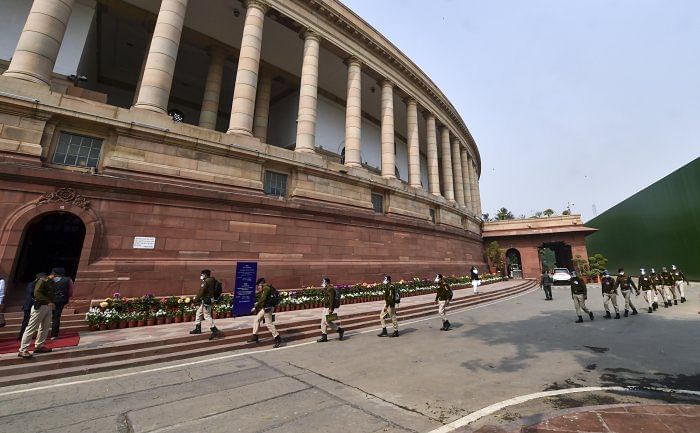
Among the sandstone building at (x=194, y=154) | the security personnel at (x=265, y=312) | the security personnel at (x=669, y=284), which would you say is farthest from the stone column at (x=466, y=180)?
the security personnel at (x=265, y=312)

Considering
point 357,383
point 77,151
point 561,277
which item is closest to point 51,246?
point 77,151

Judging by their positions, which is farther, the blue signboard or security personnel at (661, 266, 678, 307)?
security personnel at (661, 266, 678, 307)

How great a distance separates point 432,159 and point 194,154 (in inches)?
802

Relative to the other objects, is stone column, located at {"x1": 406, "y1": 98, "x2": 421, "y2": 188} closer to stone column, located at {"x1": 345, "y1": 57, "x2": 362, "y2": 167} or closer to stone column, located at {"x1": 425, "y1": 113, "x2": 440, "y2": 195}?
stone column, located at {"x1": 425, "y1": 113, "x2": 440, "y2": 195}

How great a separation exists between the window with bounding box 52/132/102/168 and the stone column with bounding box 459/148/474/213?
32741 millimetres

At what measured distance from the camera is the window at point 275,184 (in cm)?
1524

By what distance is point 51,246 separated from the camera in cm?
1110

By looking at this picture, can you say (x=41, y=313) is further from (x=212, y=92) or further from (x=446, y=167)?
(x=446, y=167)

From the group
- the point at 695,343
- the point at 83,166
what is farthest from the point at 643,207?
the point at 83,166

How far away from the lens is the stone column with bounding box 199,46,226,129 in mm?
18438

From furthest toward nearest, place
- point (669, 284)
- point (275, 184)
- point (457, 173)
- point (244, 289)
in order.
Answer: point (457, 173) → point (275, 184) → point (669, 284) → point (244, 289)

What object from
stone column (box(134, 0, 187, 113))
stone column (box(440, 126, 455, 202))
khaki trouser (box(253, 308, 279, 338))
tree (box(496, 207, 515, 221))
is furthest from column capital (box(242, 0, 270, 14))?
tree (box(496, 207, 515, 221))

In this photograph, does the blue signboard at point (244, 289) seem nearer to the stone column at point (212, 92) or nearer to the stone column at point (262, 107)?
the stone column at point (212, 92)

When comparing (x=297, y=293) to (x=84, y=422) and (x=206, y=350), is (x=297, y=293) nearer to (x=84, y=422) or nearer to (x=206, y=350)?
(x=206, y=350)
